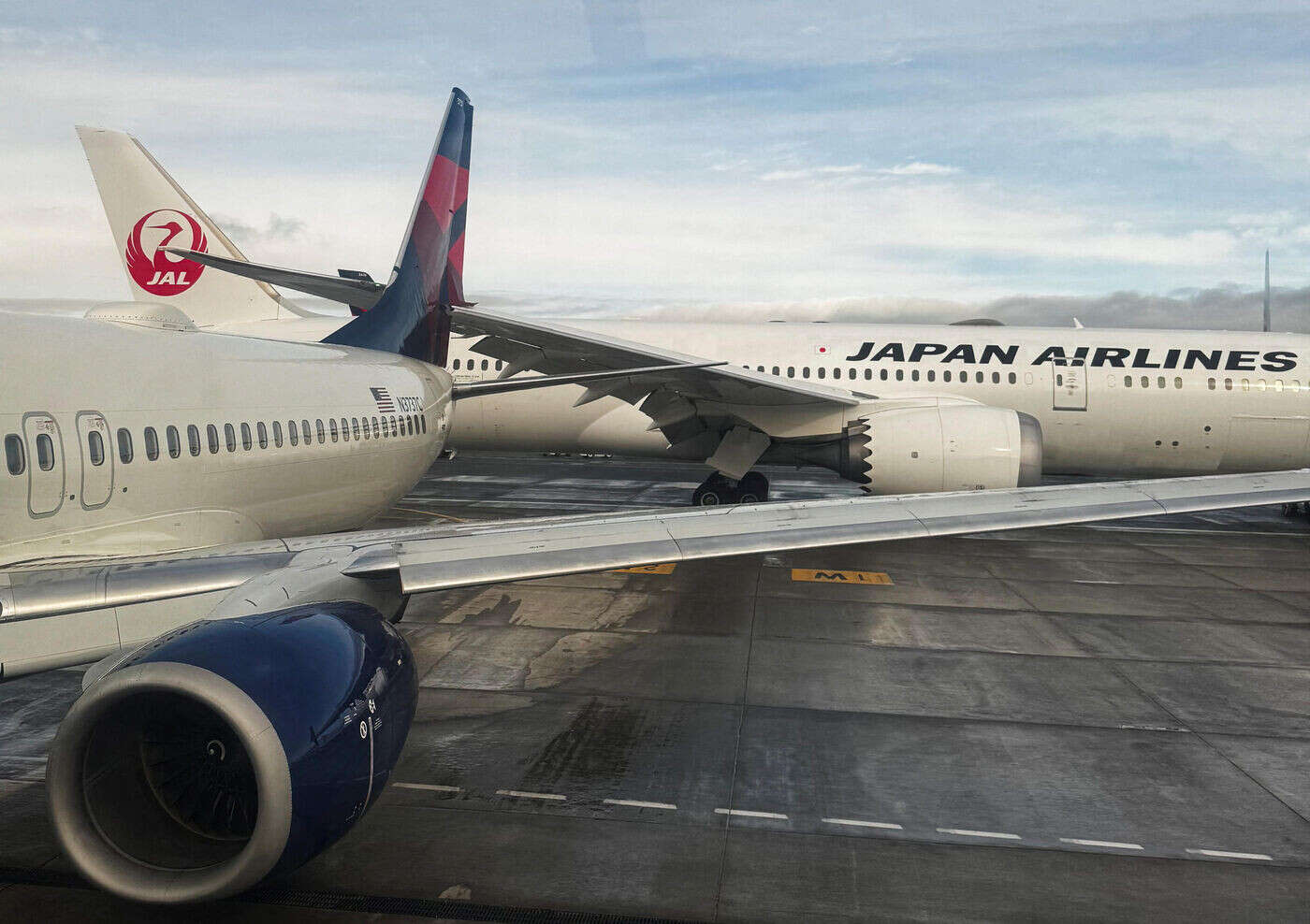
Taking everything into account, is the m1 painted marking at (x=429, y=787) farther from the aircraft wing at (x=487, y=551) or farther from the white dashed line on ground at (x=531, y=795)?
the aircraft wing at (x=487, y=551)

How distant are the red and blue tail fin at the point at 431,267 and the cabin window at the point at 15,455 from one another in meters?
6.79

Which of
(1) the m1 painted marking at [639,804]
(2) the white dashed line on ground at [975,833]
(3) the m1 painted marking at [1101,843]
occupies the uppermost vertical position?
(1) the m1 painted marking at [639,804]

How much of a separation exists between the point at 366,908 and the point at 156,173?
608 inches

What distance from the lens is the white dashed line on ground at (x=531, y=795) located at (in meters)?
7.23

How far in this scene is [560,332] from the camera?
57.0 ft

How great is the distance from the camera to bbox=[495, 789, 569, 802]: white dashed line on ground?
7.23 metres

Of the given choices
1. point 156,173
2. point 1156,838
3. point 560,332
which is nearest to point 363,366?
point 560,332

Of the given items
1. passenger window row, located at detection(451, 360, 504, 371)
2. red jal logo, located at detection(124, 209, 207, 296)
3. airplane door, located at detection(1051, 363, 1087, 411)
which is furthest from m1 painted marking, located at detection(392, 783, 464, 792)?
airplane door, located at detection(1051, 363, 1087, 411)

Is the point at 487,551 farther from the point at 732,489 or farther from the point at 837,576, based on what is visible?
the point at 732,489

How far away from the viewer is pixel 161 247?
61.3 feet

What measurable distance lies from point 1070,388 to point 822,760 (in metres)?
15.6

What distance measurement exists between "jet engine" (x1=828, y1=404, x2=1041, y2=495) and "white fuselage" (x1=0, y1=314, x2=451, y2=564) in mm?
9517

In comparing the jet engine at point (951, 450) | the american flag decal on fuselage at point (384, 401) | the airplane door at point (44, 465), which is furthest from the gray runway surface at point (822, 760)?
the jet engine at point (951, 450)

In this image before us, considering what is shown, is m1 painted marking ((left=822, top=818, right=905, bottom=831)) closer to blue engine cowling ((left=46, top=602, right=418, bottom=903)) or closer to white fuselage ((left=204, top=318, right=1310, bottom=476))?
blue engine cowling ((left=46, top=602, right=418, bottom=903))
